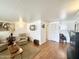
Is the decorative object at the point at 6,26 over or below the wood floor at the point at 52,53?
over

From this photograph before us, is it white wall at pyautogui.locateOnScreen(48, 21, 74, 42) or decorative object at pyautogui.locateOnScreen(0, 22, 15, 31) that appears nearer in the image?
decorative object at pyautogui.locateOnScreen(0, 22, 15, 31)

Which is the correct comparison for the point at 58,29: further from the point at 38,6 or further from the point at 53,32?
the point at 38,6

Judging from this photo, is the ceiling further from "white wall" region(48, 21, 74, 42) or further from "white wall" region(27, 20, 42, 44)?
"white wall" region(48, 21, 74, 42)

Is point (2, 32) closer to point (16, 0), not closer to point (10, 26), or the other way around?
point (10, 26)

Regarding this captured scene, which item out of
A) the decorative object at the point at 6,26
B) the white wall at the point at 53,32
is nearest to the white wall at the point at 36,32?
the decorative object at the point at 6,26

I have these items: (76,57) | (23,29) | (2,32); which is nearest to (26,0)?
(76,57)

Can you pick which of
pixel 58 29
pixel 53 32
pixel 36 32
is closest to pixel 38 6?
pixel 36 32

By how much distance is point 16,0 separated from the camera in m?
3.17

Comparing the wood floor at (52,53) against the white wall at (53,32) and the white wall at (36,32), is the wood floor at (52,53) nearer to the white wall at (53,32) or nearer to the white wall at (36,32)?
the white wall at (36,32)

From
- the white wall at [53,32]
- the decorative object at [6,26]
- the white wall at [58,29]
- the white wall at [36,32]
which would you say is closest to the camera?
the decorative object at [6,26]

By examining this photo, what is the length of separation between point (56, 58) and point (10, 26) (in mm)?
5319

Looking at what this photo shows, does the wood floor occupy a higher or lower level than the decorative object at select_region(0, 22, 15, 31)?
lower

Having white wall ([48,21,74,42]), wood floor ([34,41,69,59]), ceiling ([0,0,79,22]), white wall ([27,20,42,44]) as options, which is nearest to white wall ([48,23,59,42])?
white wall ([48,21,74,42])

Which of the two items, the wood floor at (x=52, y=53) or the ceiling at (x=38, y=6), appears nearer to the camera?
the ceiling at (x=38, y=6)
